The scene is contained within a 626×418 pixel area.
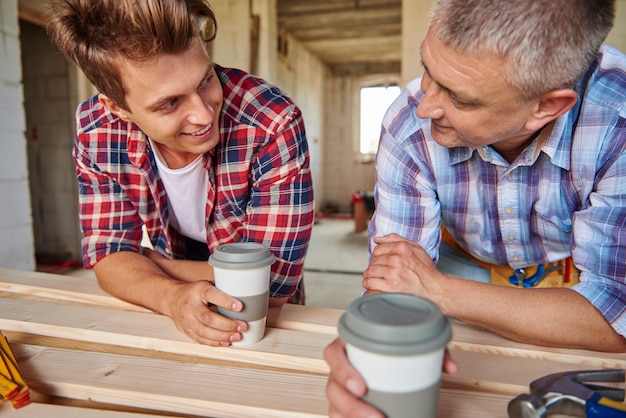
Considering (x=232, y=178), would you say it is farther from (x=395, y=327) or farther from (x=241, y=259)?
(x=395, y=327)

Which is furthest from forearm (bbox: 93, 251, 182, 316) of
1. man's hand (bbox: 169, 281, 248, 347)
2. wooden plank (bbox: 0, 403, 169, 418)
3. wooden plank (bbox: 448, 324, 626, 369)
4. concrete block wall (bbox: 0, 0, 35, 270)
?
concrete block wall (bbox: 0, 0, 35, 270)

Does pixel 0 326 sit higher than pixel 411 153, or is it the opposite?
pixel 411 153

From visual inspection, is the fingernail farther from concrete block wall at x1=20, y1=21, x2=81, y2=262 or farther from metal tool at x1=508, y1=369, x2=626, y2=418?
concrete block wall at x1=20, y1=21, x2=81, y2=262

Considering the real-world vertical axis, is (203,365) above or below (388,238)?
below

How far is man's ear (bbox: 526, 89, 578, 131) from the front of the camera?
0.99 meters

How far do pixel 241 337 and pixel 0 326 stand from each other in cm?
60

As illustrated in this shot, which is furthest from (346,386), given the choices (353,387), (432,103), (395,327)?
(432,103)

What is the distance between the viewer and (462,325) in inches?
43.7

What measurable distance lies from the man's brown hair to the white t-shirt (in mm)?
271

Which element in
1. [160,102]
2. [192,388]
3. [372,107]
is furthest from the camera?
[372,107]

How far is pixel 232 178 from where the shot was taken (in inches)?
53.9

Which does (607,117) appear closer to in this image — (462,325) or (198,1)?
(462,325)

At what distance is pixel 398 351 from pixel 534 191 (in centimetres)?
91

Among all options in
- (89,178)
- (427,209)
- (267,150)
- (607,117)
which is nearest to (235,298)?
(267,150)
